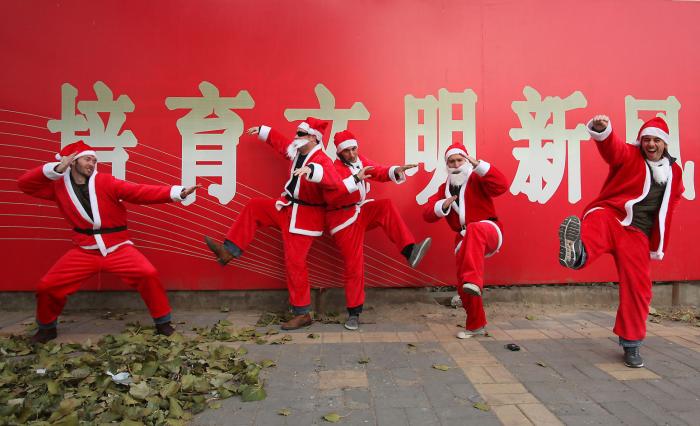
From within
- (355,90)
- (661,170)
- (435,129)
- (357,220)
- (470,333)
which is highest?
(355,90)

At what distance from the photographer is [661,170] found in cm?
280

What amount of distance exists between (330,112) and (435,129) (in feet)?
3.33

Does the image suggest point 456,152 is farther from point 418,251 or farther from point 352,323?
point 352,323

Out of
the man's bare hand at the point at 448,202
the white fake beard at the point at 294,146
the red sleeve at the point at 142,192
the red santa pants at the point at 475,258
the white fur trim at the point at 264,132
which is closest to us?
the red santa pants at the point at 475,258

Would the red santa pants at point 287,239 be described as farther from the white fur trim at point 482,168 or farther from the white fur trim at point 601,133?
the white fur trim at point 601,133

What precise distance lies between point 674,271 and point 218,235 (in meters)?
4.46

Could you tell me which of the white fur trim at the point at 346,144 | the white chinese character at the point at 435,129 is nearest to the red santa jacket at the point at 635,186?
the white chinese character at the point at 435,129

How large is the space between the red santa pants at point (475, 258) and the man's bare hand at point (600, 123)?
970 mm

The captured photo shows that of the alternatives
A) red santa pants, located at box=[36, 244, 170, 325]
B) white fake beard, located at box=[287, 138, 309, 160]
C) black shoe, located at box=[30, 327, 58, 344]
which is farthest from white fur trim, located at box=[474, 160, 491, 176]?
black shoe, located at box=[30, 327, 58, 344]

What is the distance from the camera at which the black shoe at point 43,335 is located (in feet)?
10.3

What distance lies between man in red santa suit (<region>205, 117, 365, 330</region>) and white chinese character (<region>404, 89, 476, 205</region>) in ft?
2.96

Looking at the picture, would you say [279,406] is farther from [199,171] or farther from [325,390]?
[199,171]

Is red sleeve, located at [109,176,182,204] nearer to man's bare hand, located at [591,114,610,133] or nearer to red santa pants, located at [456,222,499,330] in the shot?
red santa pants, located at [456,222,499,330]

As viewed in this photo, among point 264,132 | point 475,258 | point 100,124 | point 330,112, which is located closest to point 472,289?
point 475,258
